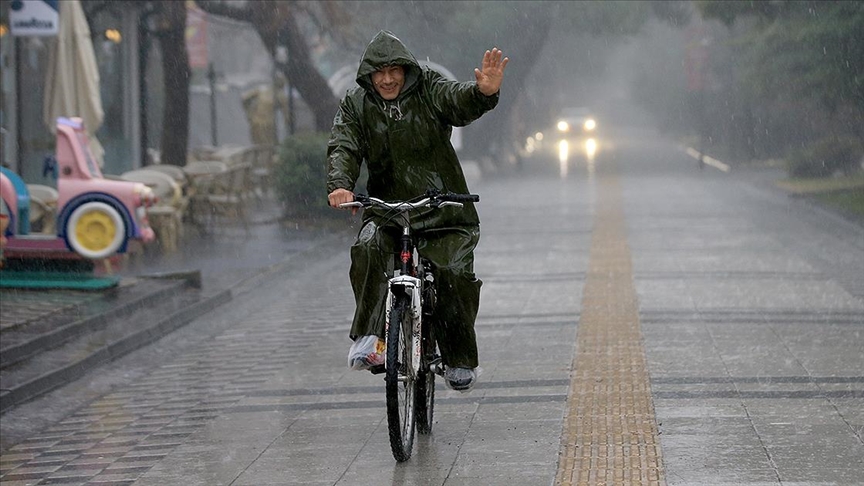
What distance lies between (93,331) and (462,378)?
Result: 522 centimetres

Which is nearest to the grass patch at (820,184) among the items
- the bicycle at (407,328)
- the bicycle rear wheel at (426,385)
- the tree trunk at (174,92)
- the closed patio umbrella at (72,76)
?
the tree trunk at (174,92)

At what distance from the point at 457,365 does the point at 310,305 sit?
6.24 m

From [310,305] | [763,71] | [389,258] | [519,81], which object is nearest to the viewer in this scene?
[389,258]

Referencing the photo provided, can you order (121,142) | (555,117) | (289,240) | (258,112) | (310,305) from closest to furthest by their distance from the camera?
1. (310,305)
2. (289,240)
3. (121,142)
4. (258,112)
5. (555,117)

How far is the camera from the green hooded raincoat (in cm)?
642

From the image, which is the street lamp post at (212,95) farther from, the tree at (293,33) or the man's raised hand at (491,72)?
the man's raised hand at (491,72)

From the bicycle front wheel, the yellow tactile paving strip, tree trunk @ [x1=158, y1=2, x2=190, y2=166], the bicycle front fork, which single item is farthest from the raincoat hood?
tree trunk @ [x1=158, y1=2, x2=190, y2=166]

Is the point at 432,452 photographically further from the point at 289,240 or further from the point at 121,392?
the point at 289,240

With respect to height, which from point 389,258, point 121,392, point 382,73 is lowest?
point 121,392

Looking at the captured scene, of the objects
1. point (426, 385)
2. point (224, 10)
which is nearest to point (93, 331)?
point (426, 385)

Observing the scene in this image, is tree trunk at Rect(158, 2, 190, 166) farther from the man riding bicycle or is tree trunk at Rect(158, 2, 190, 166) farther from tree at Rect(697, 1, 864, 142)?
the man riding bicycle

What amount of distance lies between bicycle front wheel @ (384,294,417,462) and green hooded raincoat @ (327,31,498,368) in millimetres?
174

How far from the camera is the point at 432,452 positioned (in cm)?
669

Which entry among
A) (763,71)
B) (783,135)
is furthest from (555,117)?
(763,71)
